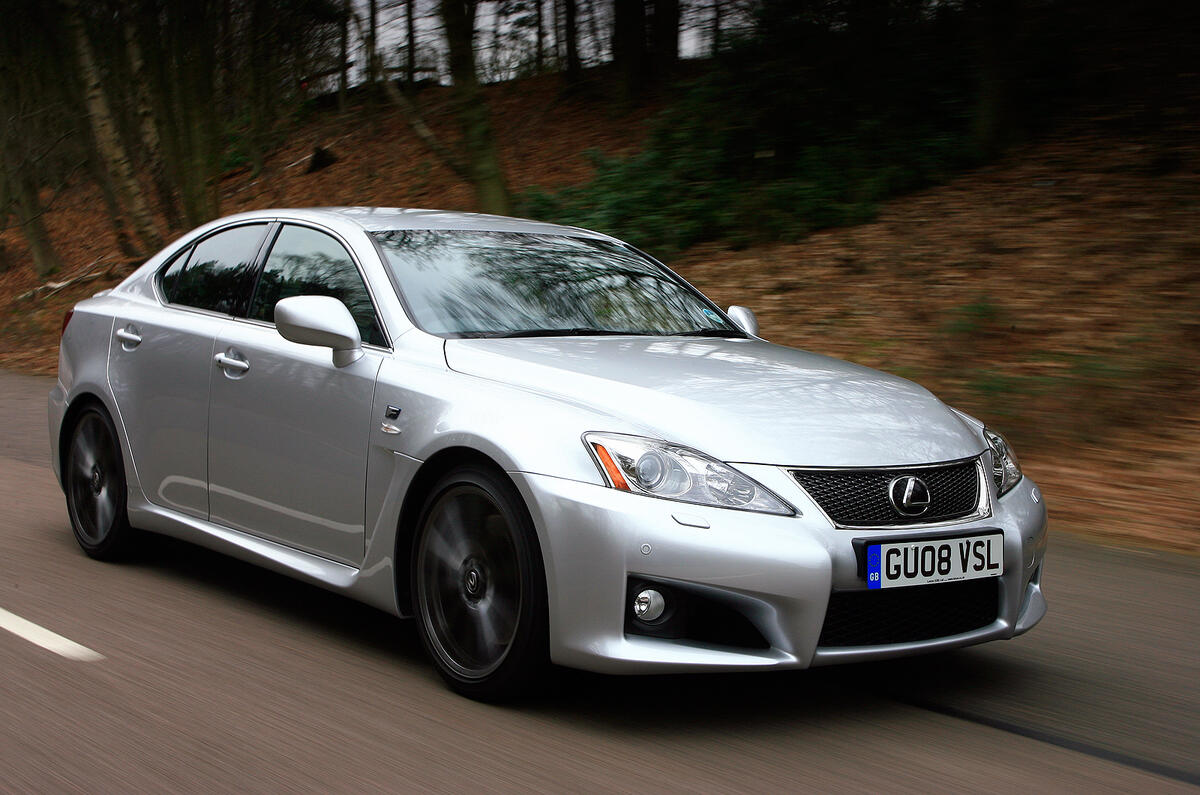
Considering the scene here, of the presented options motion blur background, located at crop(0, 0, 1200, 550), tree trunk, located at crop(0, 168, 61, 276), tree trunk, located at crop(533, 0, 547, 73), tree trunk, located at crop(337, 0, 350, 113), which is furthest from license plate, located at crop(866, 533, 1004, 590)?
tree trunk, located at crop(0, 168, 61, 276)

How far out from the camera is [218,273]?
562 centimetres

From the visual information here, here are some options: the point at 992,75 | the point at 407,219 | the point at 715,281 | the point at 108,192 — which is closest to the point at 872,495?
the point at 407,219

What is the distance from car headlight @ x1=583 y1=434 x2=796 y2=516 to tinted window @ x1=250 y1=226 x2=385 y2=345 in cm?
125

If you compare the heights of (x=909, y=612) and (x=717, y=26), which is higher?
(x=717, y=26)

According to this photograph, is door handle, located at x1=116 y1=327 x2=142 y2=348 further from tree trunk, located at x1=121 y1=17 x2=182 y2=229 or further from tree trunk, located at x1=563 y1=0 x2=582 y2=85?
tree trunk, located at x1=563 y1=0 x2=582 y2=85

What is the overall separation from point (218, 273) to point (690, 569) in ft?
9.53

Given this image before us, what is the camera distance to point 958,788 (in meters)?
3.31

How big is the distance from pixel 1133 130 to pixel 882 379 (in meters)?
9.93

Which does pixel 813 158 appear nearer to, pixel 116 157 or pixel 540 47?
pixel 540 47

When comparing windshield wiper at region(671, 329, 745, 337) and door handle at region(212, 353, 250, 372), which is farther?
windshield wiper at region(671, 329, 745, 337)

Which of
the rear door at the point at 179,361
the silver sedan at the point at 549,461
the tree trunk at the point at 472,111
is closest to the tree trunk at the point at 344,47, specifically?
the tree trunk at the point at 472,111

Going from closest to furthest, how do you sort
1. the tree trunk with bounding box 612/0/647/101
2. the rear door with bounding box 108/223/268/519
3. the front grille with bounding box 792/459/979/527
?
the front grille with bounding box 792/459/979/527 → the rear door with bounding box 108/223/268/519 → the tree trunk with bounding box 612/0/647/101

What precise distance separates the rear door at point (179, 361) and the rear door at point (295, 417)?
12cm

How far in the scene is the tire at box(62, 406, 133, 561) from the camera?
5.82m
